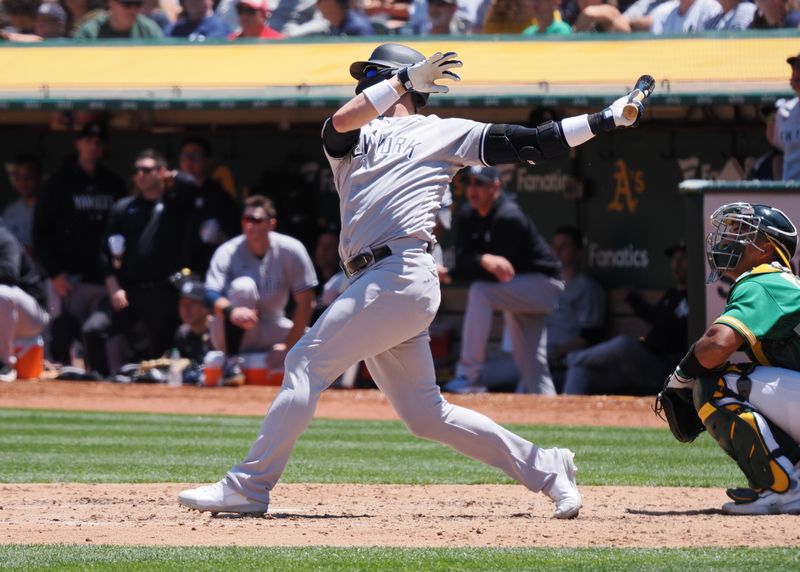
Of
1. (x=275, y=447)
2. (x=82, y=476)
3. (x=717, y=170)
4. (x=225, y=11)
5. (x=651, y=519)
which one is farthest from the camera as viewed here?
(x=225, y=11)

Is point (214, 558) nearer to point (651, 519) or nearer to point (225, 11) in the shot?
point (651, 519)

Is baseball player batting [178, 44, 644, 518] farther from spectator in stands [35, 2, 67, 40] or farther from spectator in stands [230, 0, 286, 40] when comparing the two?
spectator in stands [35, 2, 67, 40]

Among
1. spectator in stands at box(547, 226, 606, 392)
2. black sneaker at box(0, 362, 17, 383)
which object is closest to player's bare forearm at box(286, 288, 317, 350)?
spectator in stands at box(547, 226, 606, 392)

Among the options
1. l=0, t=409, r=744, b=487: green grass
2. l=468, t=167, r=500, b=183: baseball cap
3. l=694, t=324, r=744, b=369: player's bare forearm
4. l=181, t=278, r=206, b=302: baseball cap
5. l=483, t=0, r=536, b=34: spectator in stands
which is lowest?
l=0, t=409, r=744, b=487: green grass

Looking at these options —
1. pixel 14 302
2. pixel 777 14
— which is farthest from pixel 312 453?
pixel 777 14

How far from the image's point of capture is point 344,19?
13.0 meters

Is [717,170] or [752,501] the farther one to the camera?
[717,170]

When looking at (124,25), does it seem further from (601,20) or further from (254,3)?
(601,20)

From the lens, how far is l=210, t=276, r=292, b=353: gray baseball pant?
11.3 metres

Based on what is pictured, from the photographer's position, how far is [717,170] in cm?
1181

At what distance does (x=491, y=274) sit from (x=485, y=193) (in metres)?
0.63

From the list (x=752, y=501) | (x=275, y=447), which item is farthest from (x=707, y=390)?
(x=275, y=447)

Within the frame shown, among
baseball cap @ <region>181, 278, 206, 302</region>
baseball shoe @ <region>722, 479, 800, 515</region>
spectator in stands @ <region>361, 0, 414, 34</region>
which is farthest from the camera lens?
spectator in stands @ <region>361, 0, 414, 34</region>

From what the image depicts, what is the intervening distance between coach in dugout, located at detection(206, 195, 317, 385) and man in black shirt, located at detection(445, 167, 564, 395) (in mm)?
1305
